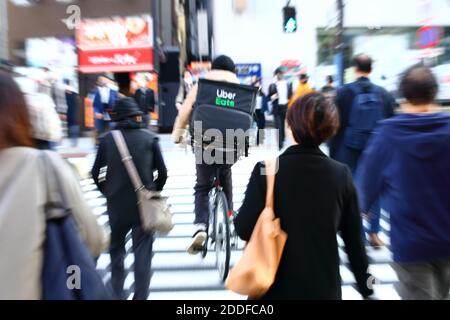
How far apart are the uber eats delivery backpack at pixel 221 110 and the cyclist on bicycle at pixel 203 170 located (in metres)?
0.10

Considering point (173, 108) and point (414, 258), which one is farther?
point (173, 108)

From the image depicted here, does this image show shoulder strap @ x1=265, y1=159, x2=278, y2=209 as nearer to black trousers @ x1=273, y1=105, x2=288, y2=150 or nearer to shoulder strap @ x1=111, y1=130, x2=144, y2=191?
shoulder strap @ x1=111, y1=130, x2=144, y2=191

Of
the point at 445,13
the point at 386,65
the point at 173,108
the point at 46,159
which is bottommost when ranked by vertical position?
the point at 46,159

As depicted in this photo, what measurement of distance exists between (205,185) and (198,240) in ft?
1.79

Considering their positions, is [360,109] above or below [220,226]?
above

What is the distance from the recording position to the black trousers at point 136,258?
3.59m

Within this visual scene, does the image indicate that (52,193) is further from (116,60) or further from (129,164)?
(116,60)

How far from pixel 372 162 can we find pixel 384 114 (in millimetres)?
2567

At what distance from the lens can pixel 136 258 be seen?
3.63m

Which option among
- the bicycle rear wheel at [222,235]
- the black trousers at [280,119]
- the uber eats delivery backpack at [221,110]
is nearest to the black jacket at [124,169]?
the uber eats delivery backpack at [221,110]

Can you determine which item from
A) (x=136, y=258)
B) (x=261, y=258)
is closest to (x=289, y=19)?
(x=136, y=258)

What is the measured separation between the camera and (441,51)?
19250mm

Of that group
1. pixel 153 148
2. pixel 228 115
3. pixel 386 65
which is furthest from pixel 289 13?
pixel 153 148

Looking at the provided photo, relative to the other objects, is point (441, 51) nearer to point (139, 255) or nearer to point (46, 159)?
point (139, 255)
